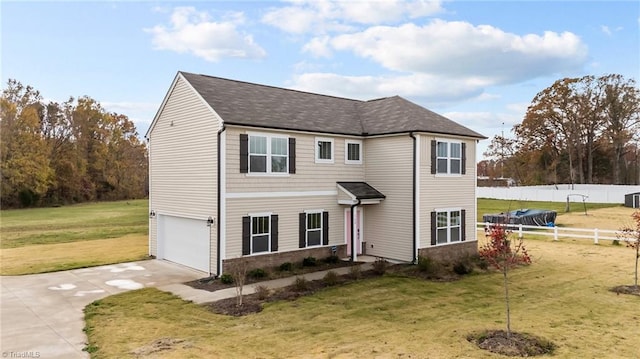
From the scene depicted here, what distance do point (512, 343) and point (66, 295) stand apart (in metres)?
12.1

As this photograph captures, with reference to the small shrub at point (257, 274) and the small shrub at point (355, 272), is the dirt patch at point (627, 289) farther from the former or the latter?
the small shrub at point (257, 274)

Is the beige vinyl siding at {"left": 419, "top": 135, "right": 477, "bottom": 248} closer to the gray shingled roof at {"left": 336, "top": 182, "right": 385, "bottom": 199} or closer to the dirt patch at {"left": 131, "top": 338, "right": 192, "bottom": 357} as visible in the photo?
the gray shingled roof at {"left": 336, "top": 182, "right": 385, "bottom": 199}

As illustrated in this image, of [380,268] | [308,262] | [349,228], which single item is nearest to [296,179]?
[308,262]

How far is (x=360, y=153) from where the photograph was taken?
1898cm

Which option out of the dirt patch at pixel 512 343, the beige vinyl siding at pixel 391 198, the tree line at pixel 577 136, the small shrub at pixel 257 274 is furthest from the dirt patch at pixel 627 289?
the tree line at pixel 577 136

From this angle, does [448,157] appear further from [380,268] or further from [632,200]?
[632,200]

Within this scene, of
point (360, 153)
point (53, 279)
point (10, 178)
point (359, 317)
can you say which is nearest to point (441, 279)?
point (359, 317)

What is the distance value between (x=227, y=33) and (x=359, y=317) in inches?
572

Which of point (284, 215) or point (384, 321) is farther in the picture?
point (284, 215)

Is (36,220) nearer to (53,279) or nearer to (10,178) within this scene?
(10,178)

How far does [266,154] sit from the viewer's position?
1587 cm

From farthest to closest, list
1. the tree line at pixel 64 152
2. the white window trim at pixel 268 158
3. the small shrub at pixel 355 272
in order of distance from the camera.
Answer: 1. the tree line at pixel 64 152
2. the white window trim at pixel 268 158
3. the small shrub at pixel 355 272

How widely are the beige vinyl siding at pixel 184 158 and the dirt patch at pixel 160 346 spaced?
614cm

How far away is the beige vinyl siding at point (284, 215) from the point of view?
1477 cm
